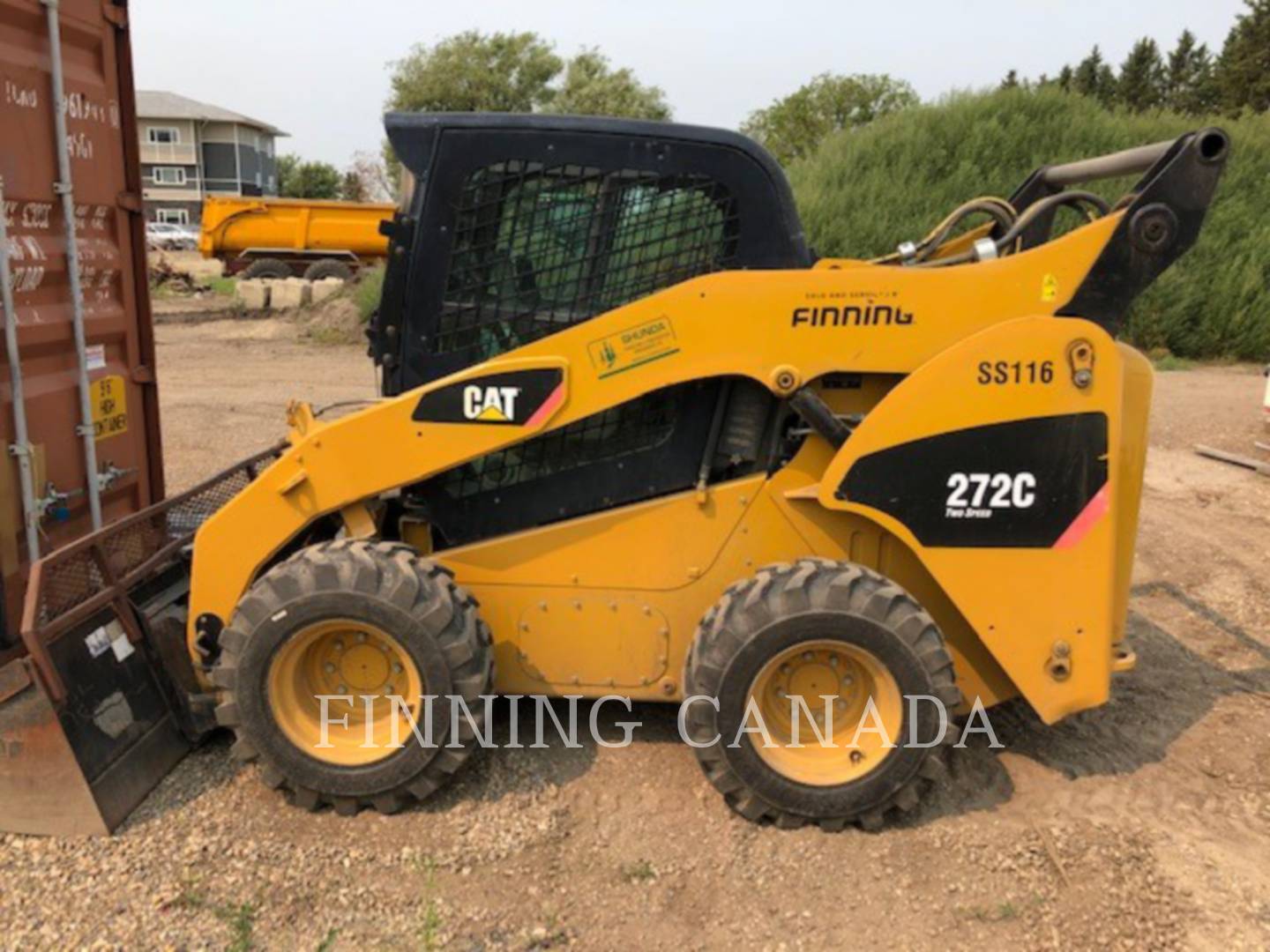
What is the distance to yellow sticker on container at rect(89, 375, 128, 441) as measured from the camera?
4105 millimetres

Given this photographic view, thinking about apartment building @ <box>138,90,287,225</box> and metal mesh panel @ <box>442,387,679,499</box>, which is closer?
metal mesh panel @ <box>442,387,679,499</box>

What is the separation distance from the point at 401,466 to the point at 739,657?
4.02 feet

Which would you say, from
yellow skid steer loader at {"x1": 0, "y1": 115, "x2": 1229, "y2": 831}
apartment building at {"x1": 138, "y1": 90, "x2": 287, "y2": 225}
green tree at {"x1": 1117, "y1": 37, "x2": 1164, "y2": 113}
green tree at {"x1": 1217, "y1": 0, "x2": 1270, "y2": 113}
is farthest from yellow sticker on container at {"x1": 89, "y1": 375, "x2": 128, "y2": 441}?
apartment building at {"x1": 138, "y1": 90, "x2": 287, "y2": 225}

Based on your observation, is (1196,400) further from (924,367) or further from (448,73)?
(448,73)

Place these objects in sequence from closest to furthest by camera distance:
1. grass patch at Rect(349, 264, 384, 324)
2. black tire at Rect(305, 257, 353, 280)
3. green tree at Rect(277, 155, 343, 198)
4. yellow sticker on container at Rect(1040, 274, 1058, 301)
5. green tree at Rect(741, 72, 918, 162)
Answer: yellow sticker on container at Rect(1040, 274, 1058, 301)
grass patch at Rect(349, 264, 384, 324)
black tire at Rect(305, 257, 353, 280)
green tree at Rect(741, 72, 918, 162)
green tree at Rect(277, 155, 343, 198)

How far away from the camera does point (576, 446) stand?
3.57 metres

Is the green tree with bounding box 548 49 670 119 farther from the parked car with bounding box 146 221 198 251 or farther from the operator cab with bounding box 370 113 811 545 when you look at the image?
the operator cab with bounding box 370 113 811 545

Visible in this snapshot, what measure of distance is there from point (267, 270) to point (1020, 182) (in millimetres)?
14649

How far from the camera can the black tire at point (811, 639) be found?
3156mm

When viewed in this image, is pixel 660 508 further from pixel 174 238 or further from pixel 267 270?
pixel 174 238

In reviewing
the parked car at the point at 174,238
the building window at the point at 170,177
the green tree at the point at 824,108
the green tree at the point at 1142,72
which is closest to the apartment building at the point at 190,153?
the building window at the point at 170,177

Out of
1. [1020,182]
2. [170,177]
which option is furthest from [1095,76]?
[170,177]

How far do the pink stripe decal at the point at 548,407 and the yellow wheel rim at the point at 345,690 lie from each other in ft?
2.64

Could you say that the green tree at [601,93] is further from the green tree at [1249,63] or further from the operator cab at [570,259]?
the operator cab at [570,259]
